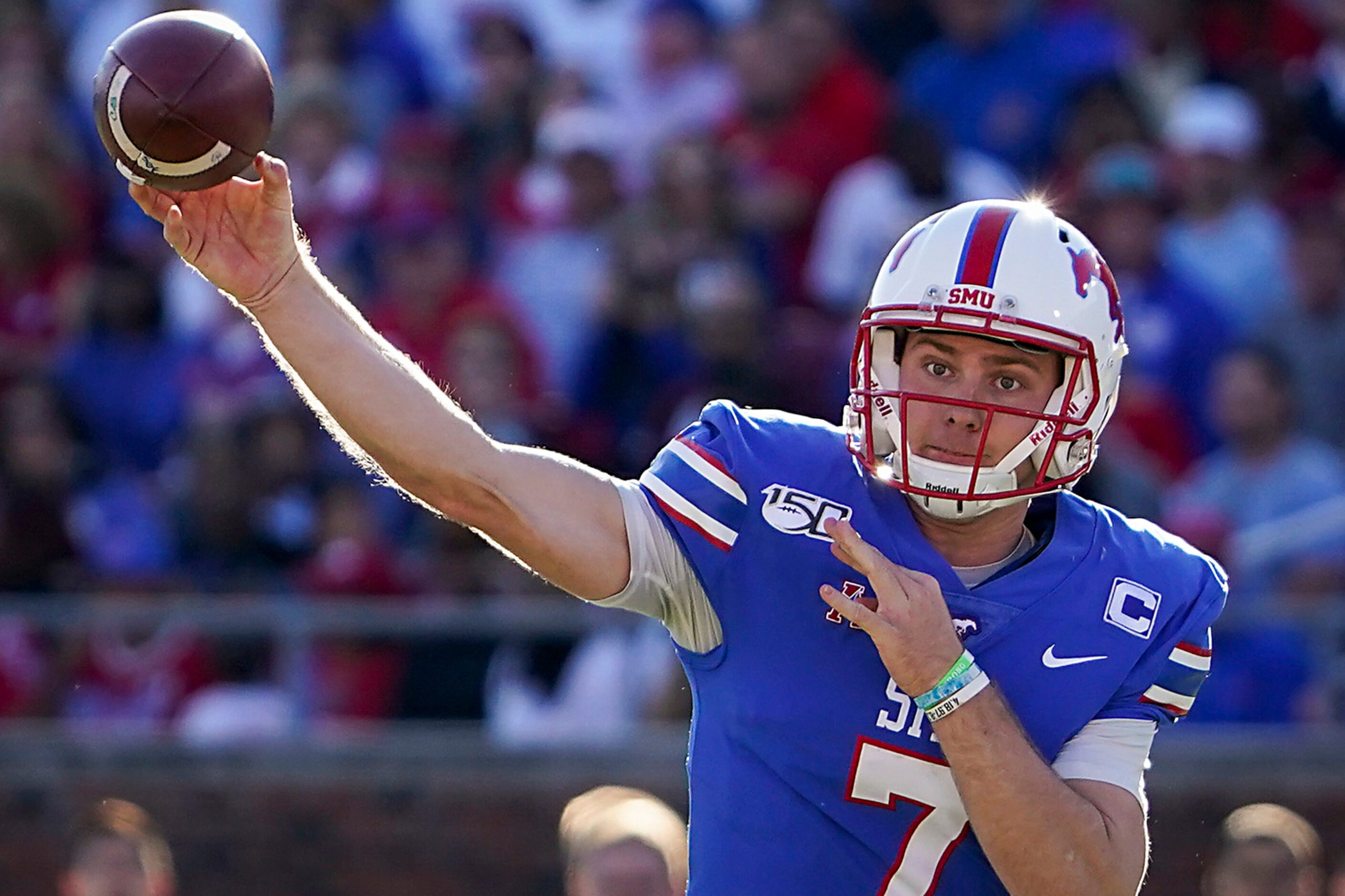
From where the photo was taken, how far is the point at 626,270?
849 centimetres

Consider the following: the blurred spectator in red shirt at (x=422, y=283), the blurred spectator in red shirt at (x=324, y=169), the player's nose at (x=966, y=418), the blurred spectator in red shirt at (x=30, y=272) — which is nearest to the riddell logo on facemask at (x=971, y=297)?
the player's nose at (x=966, y=418)

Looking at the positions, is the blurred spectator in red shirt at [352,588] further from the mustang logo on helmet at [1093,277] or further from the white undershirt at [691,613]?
the mustang logo on helmet at [1093,277]

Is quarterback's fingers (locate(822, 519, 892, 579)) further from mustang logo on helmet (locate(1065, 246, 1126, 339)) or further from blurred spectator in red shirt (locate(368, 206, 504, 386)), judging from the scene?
blurred spectator in red shirt (locate(368, 206, 504, 386))

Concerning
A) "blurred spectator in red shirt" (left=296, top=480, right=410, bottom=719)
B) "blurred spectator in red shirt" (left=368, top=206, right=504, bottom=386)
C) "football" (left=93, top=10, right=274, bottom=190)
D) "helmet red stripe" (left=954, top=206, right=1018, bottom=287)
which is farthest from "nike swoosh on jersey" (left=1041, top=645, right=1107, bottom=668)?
"blurred spectator in red shirt" (left=368, top=206, right=504, bottom=386)

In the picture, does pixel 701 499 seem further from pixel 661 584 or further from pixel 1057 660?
pixel 1057 660

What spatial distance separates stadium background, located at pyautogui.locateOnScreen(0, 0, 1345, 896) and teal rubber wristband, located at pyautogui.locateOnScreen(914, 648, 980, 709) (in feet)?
13.1

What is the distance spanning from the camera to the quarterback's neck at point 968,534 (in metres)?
3.60

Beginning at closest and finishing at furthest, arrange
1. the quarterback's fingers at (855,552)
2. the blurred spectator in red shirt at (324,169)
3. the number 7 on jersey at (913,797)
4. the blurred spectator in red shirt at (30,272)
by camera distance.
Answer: the quarterback's fingers at (855,552) < the number 7 on jersey at (913,797) < the blurred spectator in red shirt at (30,272) < the blurred spectator in red shirt at (324,169)

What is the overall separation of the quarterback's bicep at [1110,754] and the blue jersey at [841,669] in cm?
2

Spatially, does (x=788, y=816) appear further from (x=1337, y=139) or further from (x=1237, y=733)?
(x=1337, y=139)

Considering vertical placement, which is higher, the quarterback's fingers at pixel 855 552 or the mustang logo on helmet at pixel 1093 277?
the mustang logo on helmet at pixel 1093 277

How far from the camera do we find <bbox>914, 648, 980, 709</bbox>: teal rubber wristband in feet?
10.6

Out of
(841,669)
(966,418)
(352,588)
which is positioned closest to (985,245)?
(966,418)

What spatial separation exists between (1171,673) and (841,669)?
55 centimetres
